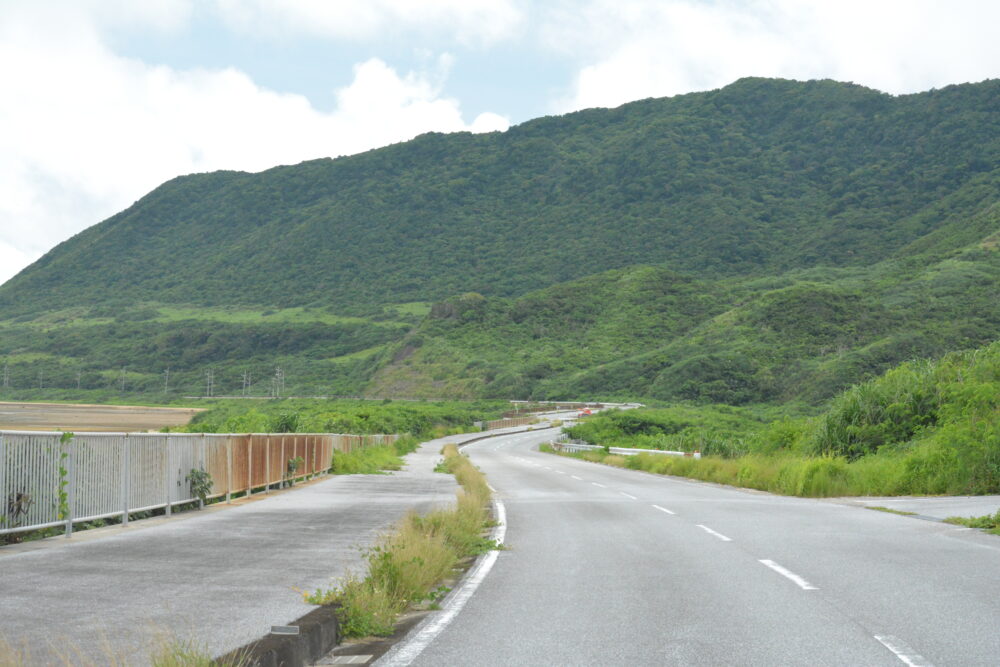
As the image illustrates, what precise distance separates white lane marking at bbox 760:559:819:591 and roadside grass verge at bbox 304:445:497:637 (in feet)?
11.6

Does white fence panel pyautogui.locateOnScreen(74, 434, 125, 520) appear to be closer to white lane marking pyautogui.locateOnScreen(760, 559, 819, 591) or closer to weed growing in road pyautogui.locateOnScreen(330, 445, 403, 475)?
white lane marking pyautogui.locateOnScreen(760, 559, 819, 591)

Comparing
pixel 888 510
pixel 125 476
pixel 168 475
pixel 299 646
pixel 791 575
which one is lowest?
pixel 888 510

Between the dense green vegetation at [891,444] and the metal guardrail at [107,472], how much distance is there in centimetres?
1344

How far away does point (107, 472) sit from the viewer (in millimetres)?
13906

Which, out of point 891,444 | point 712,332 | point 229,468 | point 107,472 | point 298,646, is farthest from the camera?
point 712,332

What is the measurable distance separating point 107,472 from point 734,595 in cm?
920

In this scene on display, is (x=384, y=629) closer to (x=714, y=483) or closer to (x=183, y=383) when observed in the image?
(x=714, y=483)

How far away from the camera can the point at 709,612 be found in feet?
27.1

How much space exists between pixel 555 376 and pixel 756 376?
34.8 meters

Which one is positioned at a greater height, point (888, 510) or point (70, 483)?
point (70, 483)

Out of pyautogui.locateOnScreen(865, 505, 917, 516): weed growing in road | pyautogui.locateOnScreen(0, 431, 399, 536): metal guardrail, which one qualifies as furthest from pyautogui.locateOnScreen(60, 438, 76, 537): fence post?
pyautogui.locateOnScreen(865, 505, 917, 516): weed growing in road

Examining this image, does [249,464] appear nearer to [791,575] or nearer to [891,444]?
[791,575]

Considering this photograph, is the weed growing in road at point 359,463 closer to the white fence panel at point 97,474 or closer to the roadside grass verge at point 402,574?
the white fence panel at point 97,474

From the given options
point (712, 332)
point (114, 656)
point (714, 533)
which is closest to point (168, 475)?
point (714, 533)
